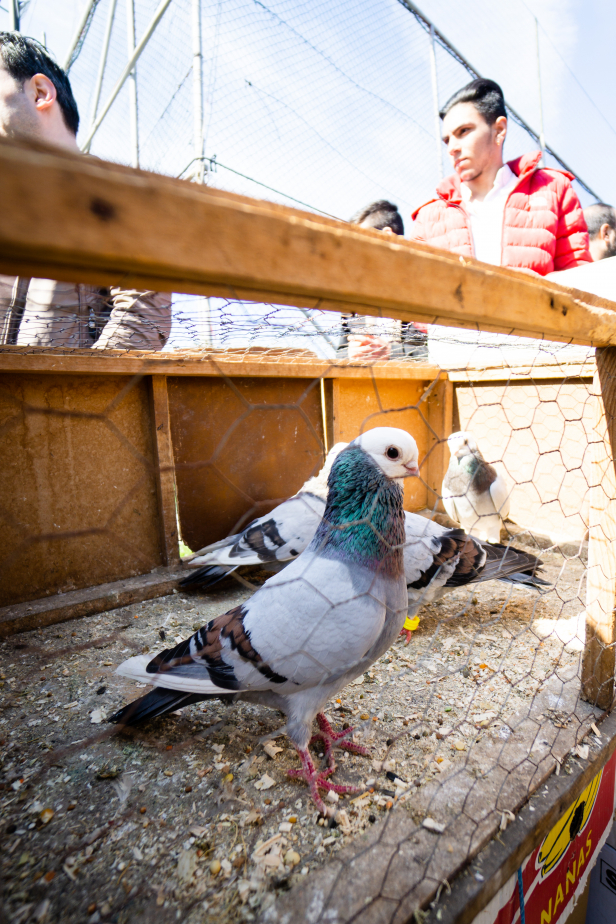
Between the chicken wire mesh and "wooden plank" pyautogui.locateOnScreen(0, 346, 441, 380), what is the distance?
0.05ft

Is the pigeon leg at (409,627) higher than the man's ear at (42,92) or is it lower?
lower

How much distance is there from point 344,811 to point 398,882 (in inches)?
5.9

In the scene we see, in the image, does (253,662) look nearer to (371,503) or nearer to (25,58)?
(371,503)

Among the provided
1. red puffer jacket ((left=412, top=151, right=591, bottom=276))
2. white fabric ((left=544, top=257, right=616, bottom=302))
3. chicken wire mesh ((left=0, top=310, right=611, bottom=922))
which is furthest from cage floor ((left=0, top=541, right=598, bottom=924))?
red puffer jacket ((left=412, top=151, right=591, bottom=276))

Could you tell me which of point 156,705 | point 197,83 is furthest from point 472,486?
point 197,83

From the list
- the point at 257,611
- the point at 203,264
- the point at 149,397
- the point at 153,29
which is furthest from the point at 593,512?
A: the point at 153,29

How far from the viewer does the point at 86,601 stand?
136cm

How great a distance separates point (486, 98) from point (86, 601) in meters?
2.59

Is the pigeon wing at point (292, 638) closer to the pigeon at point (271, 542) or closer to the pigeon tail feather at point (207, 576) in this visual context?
the pigeon at point (271, 542)

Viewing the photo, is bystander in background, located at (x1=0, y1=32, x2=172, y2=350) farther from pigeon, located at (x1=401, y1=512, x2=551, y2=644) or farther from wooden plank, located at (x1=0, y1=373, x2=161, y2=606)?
pigeon, located at (x1=401, y1=512, x2=551, y2=644)

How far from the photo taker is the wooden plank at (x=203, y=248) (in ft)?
0.80

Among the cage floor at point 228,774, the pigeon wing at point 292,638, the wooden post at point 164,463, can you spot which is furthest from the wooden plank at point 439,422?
the pigeon wing at point 292,638

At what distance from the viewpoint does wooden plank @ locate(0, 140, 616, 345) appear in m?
0.24

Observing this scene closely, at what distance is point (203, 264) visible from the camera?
303 mm
